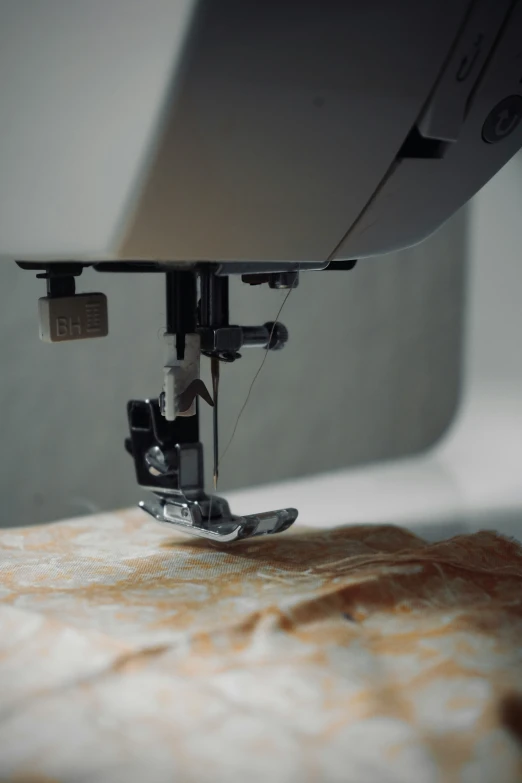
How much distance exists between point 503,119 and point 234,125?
0.38m

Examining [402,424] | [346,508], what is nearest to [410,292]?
[402,424]

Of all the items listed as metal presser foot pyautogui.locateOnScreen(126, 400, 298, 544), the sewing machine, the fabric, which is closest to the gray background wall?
metal presser foot pyautogui.locateOnScreen(126, 400, 298, 544)

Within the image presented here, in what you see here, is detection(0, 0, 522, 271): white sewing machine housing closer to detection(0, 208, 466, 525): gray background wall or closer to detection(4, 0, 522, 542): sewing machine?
detection(4, 0, 522, 542): sewing machine

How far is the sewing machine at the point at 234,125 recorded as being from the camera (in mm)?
772

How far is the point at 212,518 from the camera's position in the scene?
1294mm

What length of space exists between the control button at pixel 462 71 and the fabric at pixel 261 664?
1.68 ft

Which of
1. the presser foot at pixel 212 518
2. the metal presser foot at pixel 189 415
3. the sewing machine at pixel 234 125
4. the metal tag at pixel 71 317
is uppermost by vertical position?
the sewing machine at pixel 234 125

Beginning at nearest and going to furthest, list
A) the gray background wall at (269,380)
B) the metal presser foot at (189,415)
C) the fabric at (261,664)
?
1. the fabric at (261,664)
2. the metal presser foot at (189,415)
3. the gray background wall at (269,380)

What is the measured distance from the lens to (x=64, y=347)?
2.26 metres

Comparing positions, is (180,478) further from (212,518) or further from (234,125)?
(234,125)

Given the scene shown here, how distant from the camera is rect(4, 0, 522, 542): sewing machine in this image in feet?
2.53

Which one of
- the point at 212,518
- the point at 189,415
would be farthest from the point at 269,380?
the point at 189,415

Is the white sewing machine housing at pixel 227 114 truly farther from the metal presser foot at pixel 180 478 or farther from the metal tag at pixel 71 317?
the metal presser foot at pixel 180 478

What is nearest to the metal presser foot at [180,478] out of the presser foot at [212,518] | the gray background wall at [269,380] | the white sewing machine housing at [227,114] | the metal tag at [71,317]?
the presser foot at [212,518]
